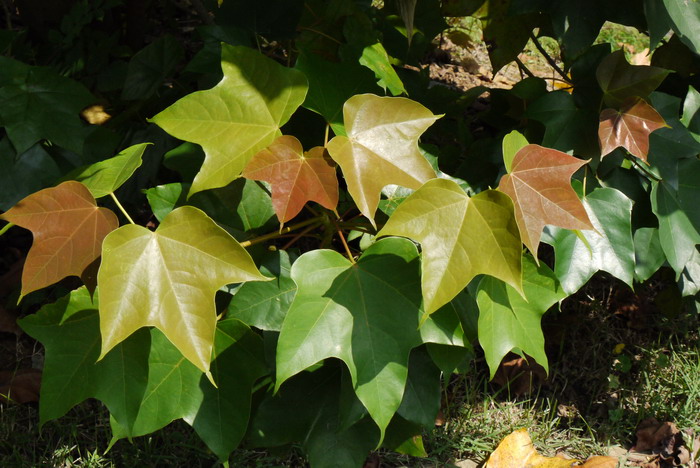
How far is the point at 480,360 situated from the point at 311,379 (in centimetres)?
109

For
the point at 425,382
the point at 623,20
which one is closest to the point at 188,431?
the point at 425,382

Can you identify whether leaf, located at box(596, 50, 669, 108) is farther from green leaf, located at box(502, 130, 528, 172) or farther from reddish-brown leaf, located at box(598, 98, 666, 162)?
green leaf, located at box(502, 130, 528, 172)

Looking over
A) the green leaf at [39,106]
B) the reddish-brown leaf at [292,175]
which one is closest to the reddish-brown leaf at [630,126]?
the reddish-brown leaf at [292,175]

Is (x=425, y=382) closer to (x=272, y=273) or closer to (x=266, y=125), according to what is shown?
(x=272, y=273)

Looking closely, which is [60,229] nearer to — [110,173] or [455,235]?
[110,173]

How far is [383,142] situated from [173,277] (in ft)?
1.61

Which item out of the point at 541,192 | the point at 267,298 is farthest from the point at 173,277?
the point at 541,192

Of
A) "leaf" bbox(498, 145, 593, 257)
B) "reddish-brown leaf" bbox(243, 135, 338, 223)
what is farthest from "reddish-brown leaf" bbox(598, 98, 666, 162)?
"reddish-brown leaf" bbox(243, 135, 338, 223)

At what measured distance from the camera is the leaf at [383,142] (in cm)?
138

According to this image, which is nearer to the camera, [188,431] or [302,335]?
[302,335]

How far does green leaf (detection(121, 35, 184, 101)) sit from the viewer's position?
2.08m

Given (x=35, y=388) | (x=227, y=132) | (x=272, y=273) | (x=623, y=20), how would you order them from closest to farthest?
(x=227, y=132) < (x=272, y=273) < (x=623, y=20) < (x=35, y=388)

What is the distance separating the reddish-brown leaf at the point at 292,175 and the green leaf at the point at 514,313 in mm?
402

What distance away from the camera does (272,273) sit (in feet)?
5.28
